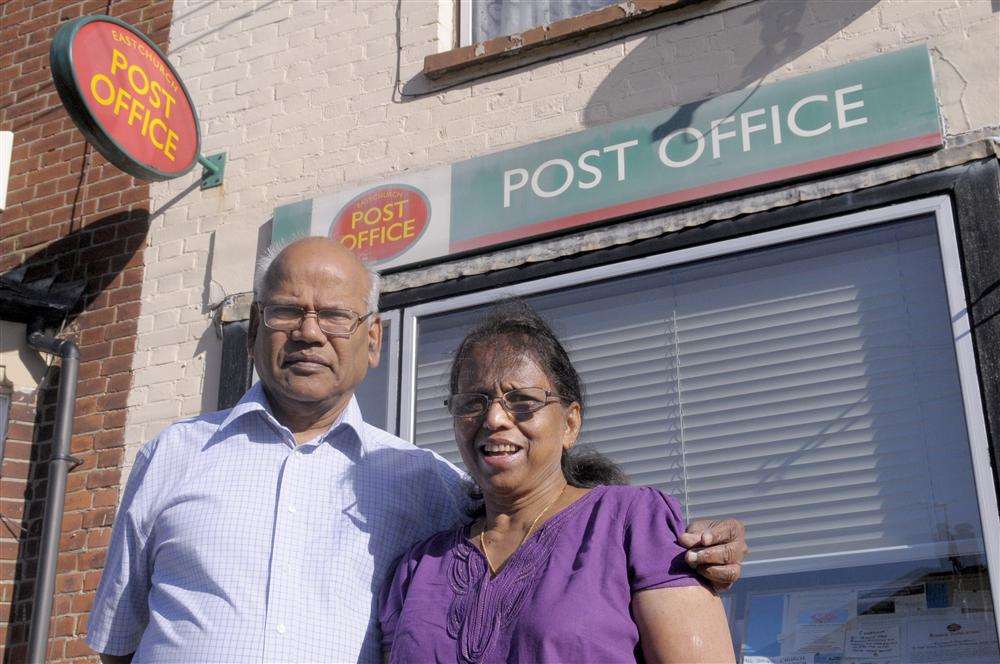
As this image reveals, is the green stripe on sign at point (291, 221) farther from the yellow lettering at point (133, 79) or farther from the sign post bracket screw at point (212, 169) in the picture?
the yellow lettering at point (133, 79)

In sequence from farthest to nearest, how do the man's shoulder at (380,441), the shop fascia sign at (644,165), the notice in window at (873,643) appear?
1. the shop fascia sign at (644,165)
2. the notice in window at (873,643)
3. the man's shoulder at (380,441)

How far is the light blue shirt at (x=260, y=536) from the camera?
230cm

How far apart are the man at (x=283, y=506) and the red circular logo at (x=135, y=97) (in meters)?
2.48

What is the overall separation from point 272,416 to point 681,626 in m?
1.12

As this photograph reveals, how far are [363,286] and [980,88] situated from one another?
2470 mm

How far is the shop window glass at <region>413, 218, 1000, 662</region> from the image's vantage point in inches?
138

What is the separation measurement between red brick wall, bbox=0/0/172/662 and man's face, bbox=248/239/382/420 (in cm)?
288

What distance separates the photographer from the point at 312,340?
2562 mm

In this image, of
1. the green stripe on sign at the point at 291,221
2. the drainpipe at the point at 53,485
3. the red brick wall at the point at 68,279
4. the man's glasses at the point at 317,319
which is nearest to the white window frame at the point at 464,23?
the green stripe on sign at the point at 291,221

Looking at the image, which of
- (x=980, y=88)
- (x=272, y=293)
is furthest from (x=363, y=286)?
(x=980, y=88)

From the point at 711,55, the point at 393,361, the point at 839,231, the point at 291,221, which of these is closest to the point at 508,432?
the point at 839,231

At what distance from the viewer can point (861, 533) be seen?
143 inches

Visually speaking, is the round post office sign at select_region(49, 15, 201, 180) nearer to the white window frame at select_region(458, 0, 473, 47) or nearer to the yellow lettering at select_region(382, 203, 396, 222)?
the yellow lettering at select_region(382, 203, 396, 222)

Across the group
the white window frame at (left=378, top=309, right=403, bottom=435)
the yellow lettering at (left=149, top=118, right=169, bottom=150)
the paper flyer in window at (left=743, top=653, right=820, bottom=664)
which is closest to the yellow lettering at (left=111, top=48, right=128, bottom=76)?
the yellow lettering at (left=149, top=118, right=169, bottom=150)
